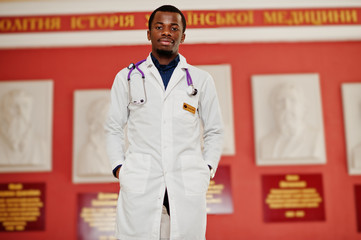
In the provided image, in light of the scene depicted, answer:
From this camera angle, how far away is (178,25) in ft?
4.19

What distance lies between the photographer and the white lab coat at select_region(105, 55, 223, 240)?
1165mm

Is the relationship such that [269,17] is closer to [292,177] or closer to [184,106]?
[292,177]

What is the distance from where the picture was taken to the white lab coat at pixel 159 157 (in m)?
1.17

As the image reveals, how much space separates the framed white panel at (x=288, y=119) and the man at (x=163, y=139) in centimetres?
174

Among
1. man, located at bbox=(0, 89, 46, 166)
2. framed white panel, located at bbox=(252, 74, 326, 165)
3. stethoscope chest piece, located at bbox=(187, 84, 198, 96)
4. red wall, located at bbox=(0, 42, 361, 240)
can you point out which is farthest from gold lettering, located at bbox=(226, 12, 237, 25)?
man, located at bbox=(0, 89, 46, 166)

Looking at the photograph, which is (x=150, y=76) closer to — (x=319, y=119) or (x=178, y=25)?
(x=178, y=25)

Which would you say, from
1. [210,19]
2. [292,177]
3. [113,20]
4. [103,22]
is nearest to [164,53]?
[210,19]

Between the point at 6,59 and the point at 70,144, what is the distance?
98 centimetres

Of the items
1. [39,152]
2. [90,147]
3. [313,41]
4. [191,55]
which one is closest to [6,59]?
[39,152]

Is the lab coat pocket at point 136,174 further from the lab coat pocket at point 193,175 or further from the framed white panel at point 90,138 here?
the framed white panel at point 90,138

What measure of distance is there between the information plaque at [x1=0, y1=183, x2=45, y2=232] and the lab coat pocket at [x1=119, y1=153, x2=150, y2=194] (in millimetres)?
2030

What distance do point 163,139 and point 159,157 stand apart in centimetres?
6

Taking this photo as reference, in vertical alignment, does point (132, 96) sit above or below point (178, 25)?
below

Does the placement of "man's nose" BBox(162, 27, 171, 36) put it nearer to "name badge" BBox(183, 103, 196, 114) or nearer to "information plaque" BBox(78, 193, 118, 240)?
"name badge" BBox(183, 103, 196, 114)
